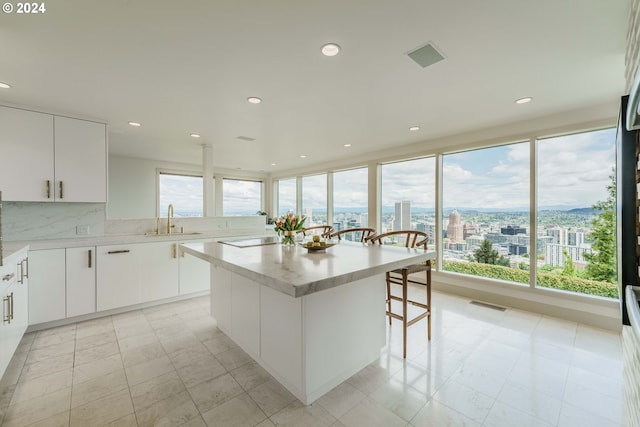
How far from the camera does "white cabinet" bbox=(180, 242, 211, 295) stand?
3725 mm

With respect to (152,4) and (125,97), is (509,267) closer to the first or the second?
(152,4)

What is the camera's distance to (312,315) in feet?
5.55

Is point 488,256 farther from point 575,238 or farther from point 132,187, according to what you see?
point 132,187

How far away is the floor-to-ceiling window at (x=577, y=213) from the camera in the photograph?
115 inches

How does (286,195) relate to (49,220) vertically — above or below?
above

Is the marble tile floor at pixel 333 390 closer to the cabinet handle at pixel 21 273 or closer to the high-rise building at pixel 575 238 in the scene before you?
the cabinet handle at pixel 21 273

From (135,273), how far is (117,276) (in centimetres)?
18

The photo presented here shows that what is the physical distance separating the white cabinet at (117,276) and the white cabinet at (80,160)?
2.34 feet

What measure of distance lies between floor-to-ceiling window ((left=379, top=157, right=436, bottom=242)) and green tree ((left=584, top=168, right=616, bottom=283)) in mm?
1844

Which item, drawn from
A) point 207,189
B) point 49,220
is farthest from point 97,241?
point 207,189

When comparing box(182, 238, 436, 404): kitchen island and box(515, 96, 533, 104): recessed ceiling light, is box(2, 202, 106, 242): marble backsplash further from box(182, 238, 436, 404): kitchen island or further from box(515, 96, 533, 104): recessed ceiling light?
box(515, 96, 533, 104): recessed ceiling light

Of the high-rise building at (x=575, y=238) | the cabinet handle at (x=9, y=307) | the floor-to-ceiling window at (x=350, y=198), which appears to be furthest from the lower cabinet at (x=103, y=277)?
the high-rise building at (x=575, y=238)

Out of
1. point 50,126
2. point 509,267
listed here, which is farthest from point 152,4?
point 509,267

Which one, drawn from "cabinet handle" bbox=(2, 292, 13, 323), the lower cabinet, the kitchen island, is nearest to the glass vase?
the kitchen island
